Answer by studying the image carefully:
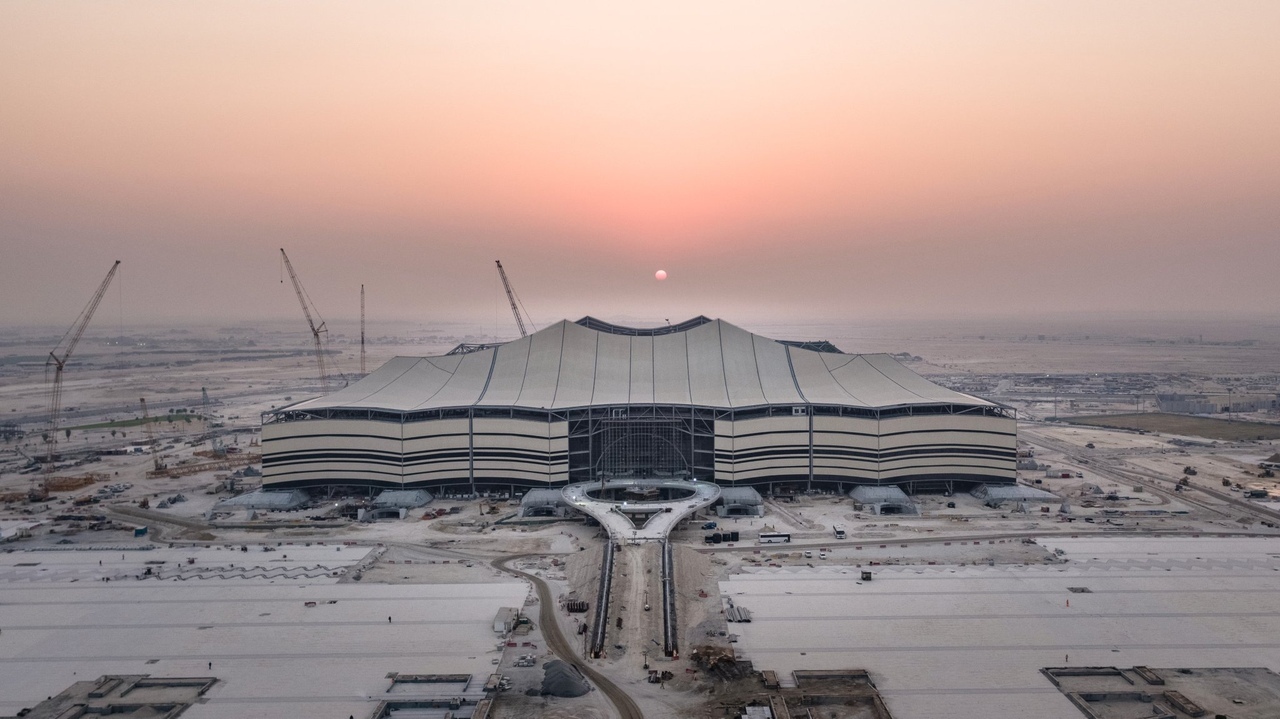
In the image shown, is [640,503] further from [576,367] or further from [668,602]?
[576,367]

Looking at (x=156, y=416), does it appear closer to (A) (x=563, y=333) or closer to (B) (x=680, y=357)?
(A) (x=563, y=333)

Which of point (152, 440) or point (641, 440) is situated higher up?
point (641, 440)

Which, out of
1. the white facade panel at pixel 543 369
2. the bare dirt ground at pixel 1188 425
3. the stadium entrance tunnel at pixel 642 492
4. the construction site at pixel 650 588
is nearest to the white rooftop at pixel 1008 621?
the construction site at pixel 650 588

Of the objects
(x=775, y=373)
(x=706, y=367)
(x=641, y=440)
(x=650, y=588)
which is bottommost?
(x=650, y=588)

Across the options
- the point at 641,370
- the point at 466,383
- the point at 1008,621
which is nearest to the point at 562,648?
the point at 1008,621

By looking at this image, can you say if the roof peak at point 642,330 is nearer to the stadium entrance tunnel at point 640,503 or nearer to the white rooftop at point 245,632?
the stadium entrance tunnel at point 640,503
